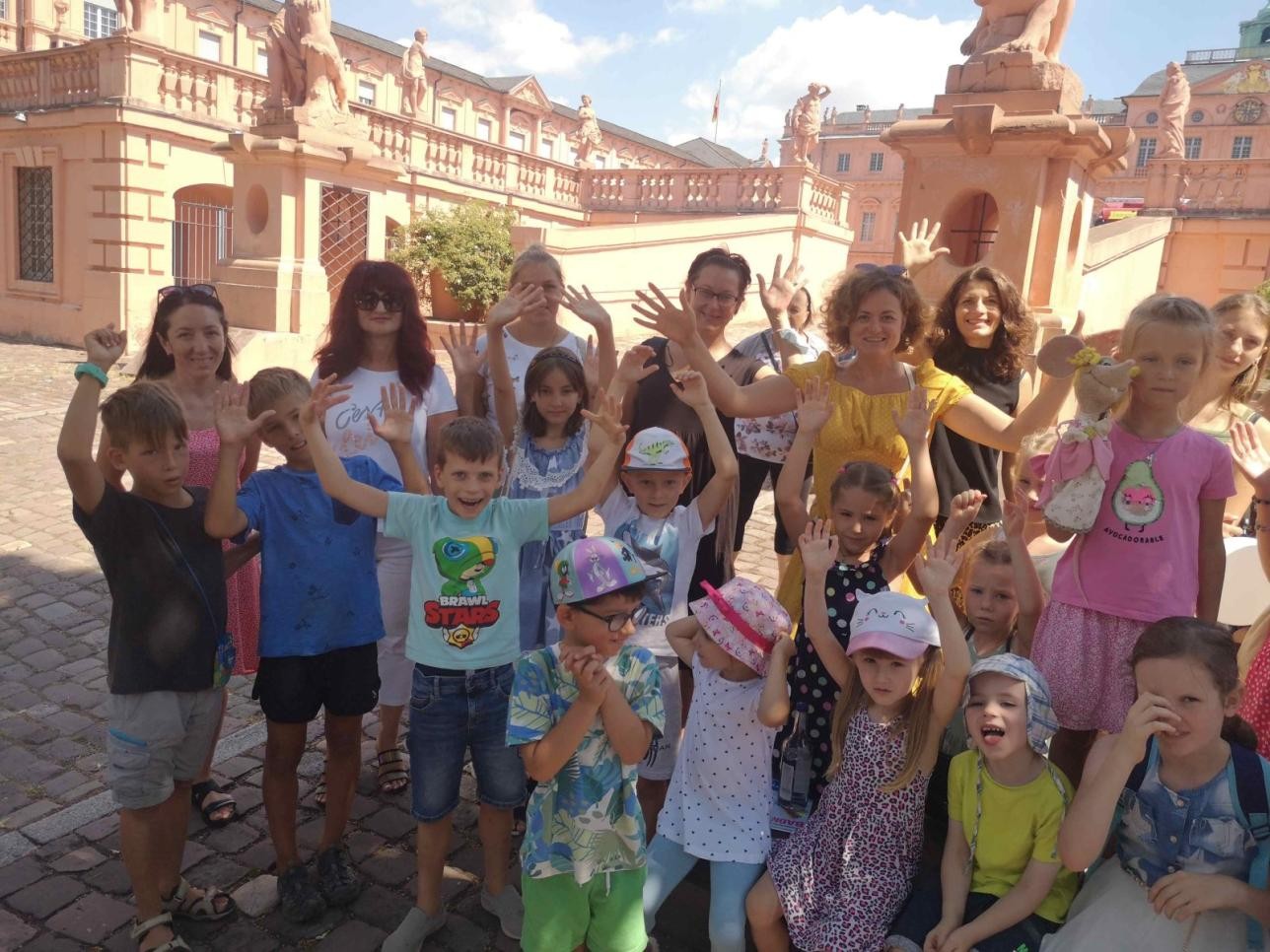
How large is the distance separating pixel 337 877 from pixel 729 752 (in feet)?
4.64

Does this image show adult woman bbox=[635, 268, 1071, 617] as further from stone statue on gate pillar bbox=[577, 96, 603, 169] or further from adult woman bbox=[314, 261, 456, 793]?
stone statue on gate pillar bbox=[577, 96, 603, 169]

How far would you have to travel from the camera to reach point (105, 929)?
287 cm

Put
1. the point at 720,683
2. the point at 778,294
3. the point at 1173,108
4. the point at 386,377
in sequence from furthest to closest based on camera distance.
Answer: the point at 1173,108, the point at 778,294, the point at 386,377, the point at 720,683

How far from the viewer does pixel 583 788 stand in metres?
2.47

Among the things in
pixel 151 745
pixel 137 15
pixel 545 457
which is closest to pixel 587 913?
pixel 151 745

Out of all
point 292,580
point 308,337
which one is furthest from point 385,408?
point 308,337

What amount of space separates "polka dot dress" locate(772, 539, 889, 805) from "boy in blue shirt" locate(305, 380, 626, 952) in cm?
83

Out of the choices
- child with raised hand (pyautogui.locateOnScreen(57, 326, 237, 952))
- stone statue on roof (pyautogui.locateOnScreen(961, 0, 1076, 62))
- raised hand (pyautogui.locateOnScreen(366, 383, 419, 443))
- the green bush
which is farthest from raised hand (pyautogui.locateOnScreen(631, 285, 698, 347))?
the green bush

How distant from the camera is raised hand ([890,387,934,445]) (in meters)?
2.99

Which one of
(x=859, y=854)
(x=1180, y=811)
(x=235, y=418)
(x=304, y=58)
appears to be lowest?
(x=859, y=854)

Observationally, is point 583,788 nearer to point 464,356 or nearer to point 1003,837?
point 1003,837

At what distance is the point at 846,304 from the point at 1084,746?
1.66 m

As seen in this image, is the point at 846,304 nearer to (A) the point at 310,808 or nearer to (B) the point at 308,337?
(A) the point at 310,808

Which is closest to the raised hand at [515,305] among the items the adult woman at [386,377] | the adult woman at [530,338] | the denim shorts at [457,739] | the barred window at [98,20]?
the adult woman at [530,338]
